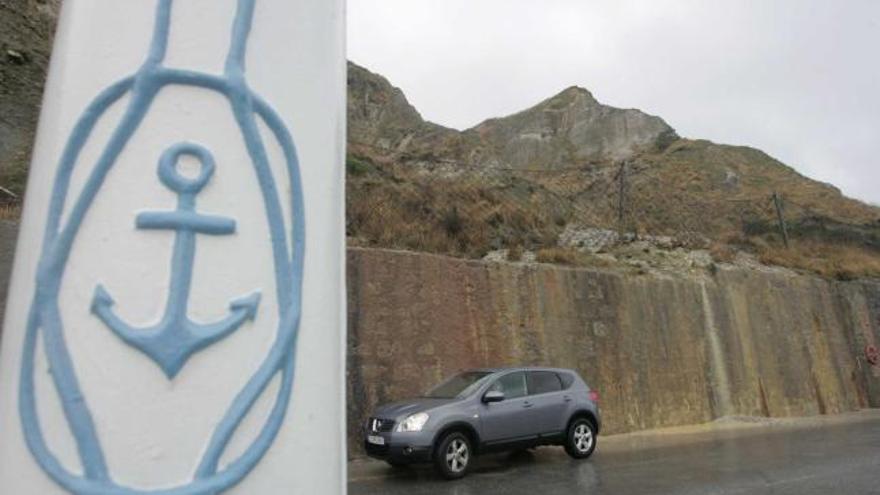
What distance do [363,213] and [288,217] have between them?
1618 centimetres

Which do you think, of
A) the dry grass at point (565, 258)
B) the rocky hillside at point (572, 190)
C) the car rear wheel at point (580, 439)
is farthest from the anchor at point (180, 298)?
the dry grass at point (565, 258)

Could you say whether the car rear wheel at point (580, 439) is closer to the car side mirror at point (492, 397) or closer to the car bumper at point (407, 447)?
the car side mirror at point (492, 397)

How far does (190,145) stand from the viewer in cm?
162

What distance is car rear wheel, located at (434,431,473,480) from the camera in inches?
395

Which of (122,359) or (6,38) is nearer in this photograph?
(122,359)

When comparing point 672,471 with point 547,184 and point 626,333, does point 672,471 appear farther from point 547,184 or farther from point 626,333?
point 547,184

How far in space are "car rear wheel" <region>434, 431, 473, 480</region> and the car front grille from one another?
2.48 feet

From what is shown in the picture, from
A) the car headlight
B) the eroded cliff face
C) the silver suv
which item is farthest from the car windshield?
the eroded cliff face

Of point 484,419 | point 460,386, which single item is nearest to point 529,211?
point 460,386

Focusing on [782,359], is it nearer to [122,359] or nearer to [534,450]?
[534,450]

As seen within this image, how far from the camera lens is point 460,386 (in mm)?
11398

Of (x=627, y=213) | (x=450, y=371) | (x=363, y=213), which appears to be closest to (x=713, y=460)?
(x=450, y=371)

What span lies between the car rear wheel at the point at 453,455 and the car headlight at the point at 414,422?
0.37 meters

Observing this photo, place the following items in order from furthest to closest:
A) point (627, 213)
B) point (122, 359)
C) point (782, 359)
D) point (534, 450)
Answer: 1. point (627, 213)
2. point (782, 359)
3. point (534, 450)
4. point (122, 359)
